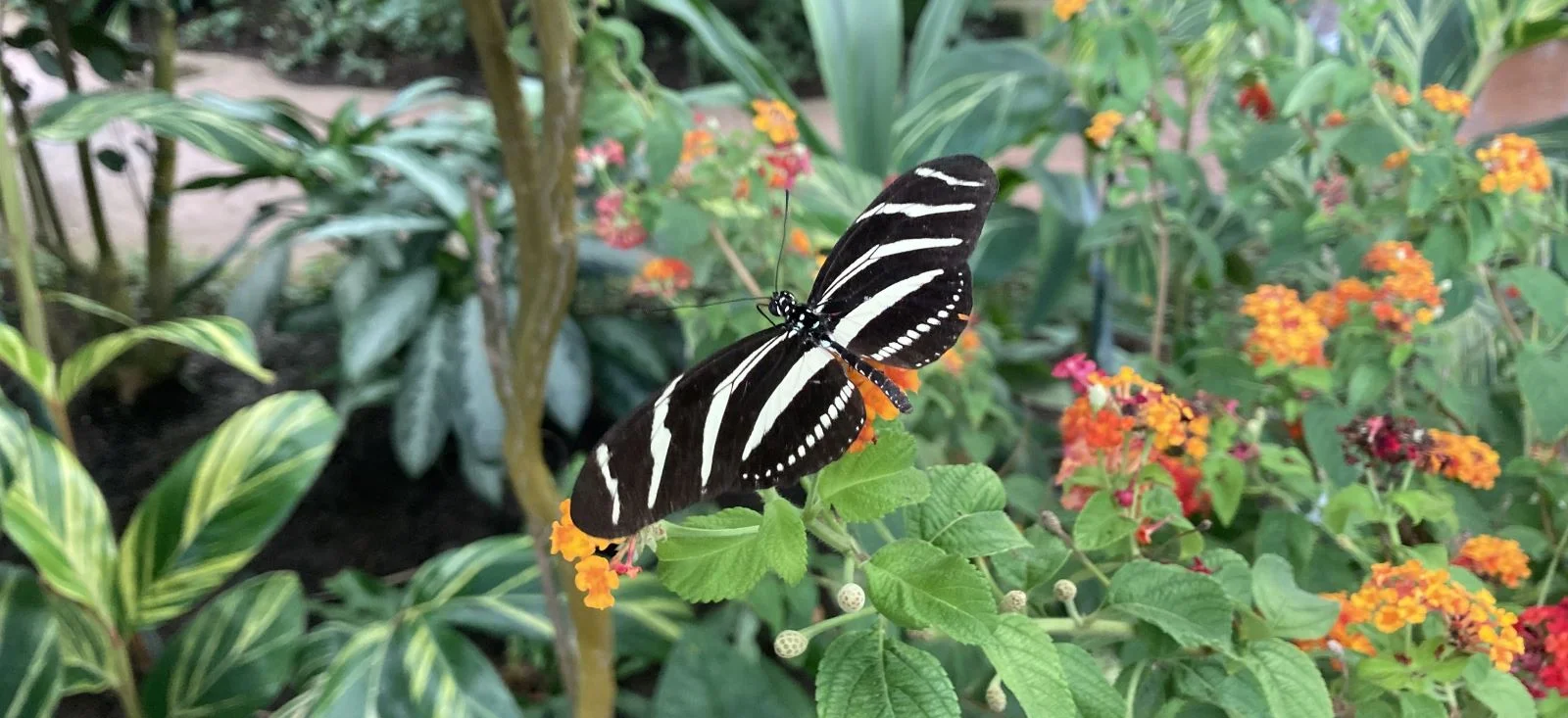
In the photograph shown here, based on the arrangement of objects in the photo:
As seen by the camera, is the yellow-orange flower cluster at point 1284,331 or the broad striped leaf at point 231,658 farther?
the broad striped leaf at point 231,658

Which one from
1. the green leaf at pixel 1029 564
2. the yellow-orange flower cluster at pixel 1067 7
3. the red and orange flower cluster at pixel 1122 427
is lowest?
the green leaf at pixel 1029 564

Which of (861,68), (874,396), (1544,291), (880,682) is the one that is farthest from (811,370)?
(861,68)

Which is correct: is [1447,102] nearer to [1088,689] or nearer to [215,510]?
[1088,689]

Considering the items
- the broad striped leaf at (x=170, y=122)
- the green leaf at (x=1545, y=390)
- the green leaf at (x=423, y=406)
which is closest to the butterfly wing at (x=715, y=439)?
the green leaf at (x=1545, y=390)

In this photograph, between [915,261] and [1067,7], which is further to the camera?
[1067,7]

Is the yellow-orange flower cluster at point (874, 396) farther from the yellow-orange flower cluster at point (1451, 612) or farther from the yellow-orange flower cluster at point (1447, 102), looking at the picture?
the yellow-orange flower cluster at point (1447, 102)

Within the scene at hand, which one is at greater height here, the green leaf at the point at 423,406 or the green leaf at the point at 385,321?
the green leaf at the point at 385,321

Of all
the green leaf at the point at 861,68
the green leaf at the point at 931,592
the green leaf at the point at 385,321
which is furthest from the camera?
the green leaf at the point at 861,68

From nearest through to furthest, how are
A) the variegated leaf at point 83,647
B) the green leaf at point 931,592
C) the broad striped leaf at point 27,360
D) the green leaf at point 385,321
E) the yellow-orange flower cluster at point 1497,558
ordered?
the green leaf at point 931,592, the yellow-orange flower cluster at point 1497,558, the broad striped leaf at point 27,360, the variegated leaf at point 83,647, the green leaf at point 385,321
